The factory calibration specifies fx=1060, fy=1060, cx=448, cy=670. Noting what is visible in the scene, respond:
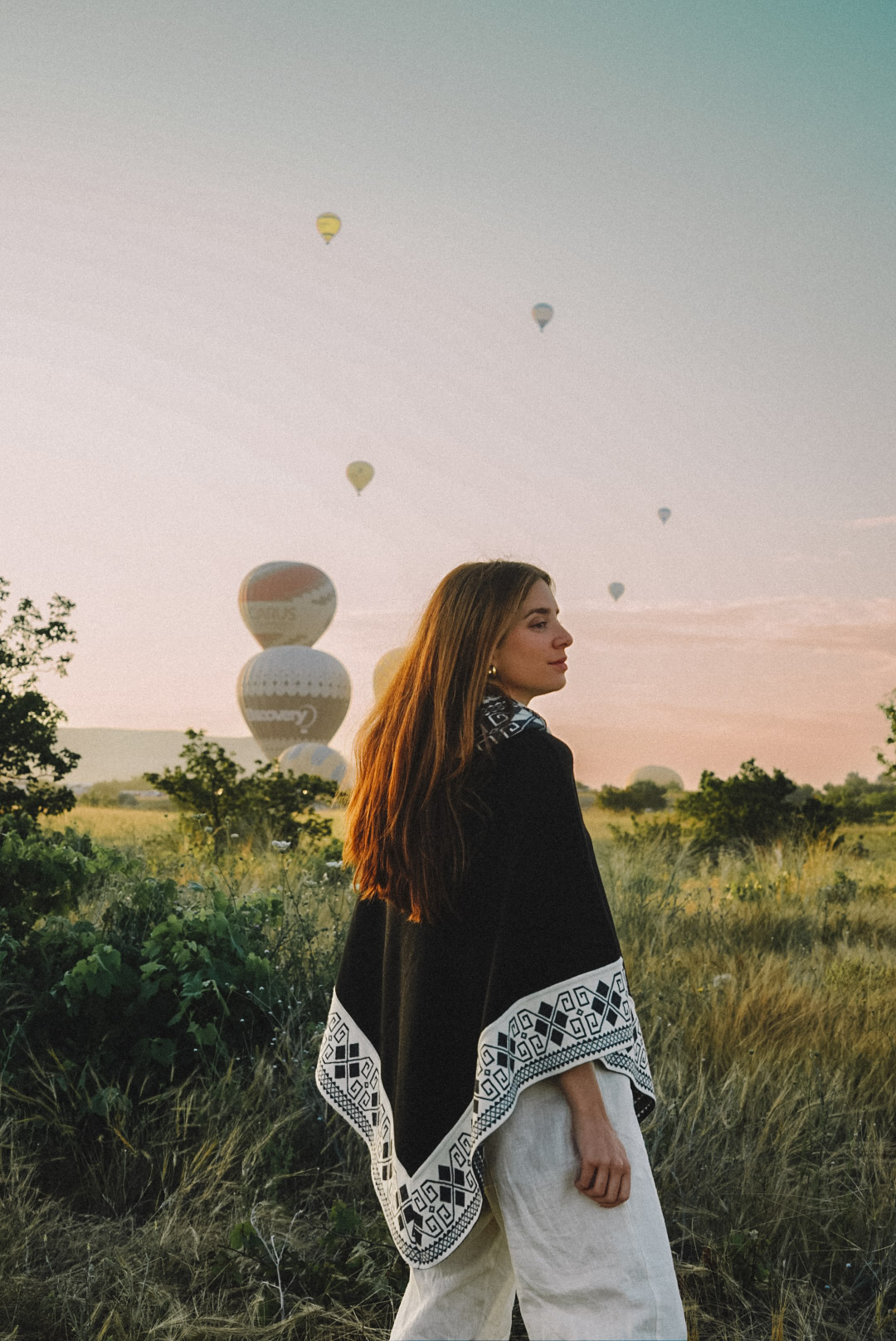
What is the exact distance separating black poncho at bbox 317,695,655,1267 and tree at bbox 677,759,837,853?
1132 centimetres

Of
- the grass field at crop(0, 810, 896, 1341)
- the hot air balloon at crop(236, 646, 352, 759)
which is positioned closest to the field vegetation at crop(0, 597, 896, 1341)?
the grass field at crop(0, 810, 896, 1341)

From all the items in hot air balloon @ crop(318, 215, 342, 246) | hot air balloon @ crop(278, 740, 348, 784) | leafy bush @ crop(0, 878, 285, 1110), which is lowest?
leafy bush @ crop(0, 878, 285, 1110)

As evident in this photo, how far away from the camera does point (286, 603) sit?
165 ft

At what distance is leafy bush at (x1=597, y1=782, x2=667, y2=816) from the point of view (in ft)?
114

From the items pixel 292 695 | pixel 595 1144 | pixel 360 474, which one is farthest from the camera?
pixel 292 695

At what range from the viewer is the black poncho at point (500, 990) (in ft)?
5.72

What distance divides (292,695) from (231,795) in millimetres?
35306

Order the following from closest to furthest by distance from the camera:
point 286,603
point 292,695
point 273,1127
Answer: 1. point 273,1127
2. point 292,695
3. point 286,603

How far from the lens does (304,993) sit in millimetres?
4203

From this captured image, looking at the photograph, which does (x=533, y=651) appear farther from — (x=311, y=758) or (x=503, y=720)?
(x=311, y=758)

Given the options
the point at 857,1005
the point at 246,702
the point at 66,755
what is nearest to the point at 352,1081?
the point at 857,1005

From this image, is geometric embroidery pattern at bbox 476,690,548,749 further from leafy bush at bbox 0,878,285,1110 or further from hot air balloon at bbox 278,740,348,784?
hot air balloon at bbox 278,740,348,784

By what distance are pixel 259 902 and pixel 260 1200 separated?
5.24 ft

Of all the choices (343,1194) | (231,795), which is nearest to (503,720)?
(343,1194)
